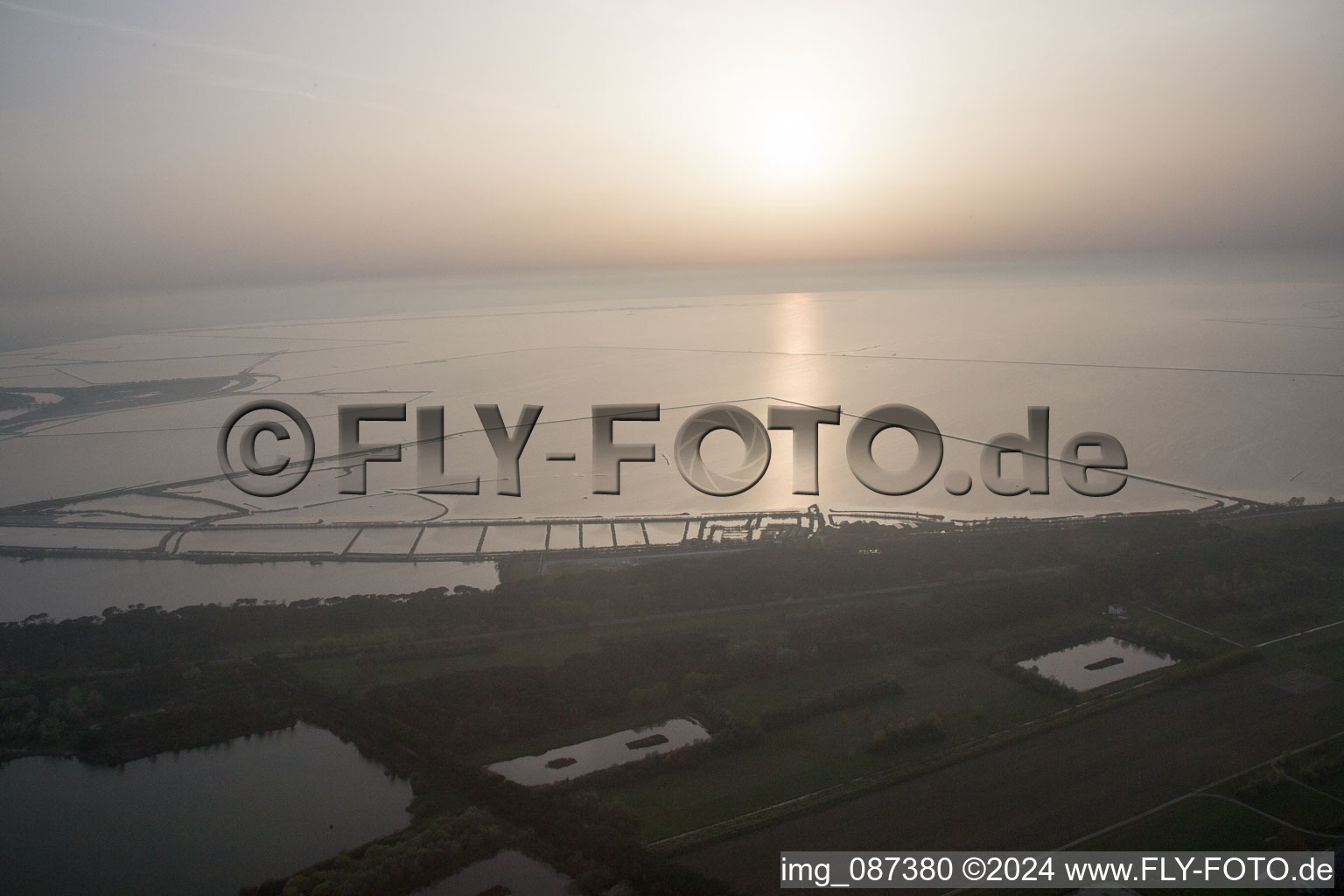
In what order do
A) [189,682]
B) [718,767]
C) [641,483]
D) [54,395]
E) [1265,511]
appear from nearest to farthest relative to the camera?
[718,767]
[189,682]
[1265,511]
[641,483]
[54,395]

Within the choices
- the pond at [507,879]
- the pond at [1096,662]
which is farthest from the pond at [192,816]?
the pond at [1096,662]

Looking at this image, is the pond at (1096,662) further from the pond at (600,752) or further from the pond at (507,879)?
the pond at (507,879)

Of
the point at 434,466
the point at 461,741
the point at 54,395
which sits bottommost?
the point at 461,741

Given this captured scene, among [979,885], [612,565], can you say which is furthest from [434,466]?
[979,885]

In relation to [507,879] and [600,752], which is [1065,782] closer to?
[600,752]

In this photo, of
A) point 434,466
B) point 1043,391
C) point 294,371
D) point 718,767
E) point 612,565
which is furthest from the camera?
point 294,371

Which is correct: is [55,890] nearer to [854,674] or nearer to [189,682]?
[189,682]
